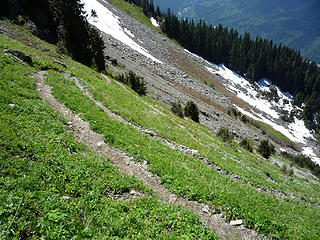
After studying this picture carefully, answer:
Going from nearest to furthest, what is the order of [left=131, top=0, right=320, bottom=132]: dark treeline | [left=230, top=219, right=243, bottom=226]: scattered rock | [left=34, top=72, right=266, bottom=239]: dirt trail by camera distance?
[left=34, top=72, right=266, bottom=239]: dirt trail → [left=230, top=219, right=243, bottom=226]: scattered rock → [left=131, top=0, right=320, bottom=132]: dark treeline

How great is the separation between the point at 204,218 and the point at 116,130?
24.1ft

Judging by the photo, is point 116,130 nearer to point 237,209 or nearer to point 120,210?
point 120,210

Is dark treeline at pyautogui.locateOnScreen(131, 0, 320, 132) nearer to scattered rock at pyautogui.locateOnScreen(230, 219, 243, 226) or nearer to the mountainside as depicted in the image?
the mountainside

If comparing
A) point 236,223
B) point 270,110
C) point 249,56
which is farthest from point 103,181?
point 249,56

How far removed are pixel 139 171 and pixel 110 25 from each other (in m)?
81.5

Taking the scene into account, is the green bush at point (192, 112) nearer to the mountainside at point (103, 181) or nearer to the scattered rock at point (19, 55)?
the mountainside at point (103, 181)

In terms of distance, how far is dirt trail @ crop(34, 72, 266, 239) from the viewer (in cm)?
714

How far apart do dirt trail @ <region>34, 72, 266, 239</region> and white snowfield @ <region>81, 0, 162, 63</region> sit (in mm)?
60626

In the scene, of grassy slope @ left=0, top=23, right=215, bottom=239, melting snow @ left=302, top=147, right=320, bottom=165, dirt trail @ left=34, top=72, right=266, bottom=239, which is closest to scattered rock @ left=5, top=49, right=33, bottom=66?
dirt trail @ left=34, top=72, right=266, bottom=239

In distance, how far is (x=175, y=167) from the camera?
9711 mm

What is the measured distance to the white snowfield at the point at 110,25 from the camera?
222 ft

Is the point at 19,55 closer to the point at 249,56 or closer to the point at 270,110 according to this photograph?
the point at 270,110

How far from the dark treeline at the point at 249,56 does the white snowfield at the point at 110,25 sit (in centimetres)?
5445

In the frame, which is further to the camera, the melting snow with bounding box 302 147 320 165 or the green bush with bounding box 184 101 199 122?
the melting snow with bounding box 302 147 320 165
